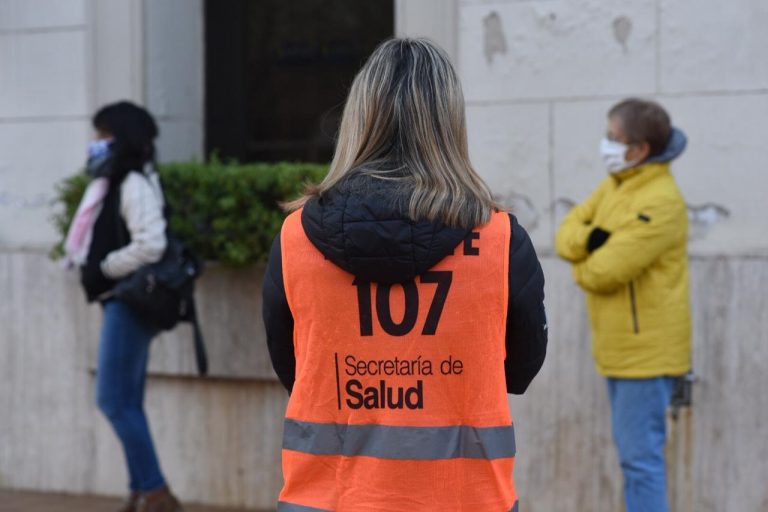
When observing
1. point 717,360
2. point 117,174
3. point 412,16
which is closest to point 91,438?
point 117,174

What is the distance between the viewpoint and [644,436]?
4586 millimetres

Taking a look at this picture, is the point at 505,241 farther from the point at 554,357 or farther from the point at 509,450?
the point at 554,357

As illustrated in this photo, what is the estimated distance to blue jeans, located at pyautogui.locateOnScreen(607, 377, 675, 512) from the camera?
460 centimetres

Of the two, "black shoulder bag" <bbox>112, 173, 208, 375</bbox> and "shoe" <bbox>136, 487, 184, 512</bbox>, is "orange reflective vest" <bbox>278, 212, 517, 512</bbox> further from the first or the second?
"shoe" <bbox>136, 487, 184, 512</bbox>

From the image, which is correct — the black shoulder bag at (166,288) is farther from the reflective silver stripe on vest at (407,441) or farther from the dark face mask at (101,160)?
the reflective silver stripe on vest at (407,441)

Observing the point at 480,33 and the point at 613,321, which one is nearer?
the point at 613,321

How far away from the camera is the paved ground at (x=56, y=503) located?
20.6 feet

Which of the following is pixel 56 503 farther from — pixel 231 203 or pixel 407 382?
pixel 407 382

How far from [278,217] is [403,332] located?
3.39 m

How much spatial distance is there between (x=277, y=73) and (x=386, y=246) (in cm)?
481

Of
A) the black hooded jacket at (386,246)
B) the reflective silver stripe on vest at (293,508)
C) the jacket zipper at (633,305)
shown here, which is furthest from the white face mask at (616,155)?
the reflective silver stripe on vest at (293,508)

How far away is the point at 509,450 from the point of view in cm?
255

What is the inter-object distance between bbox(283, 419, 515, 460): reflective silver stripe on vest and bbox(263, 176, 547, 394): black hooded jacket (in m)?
0.23

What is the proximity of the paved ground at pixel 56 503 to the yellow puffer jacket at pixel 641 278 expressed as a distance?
2563 mm
